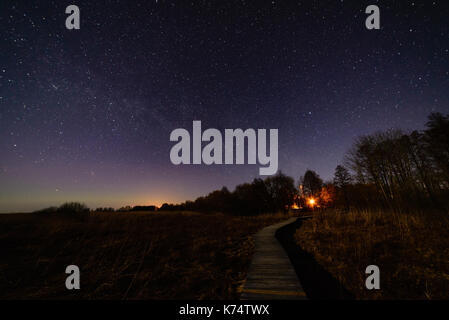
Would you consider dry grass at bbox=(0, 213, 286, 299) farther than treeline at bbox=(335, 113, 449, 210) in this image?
No

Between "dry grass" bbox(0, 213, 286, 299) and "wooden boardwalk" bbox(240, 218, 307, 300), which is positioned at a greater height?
"wooden boardwalk" bbox(240, 218, 307, 300)

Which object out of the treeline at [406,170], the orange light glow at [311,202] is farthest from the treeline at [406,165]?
the orange light glow at [311,202]

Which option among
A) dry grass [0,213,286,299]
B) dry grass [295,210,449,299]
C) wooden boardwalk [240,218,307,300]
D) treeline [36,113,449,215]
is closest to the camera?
wooden boardwalk [240,218,307,300]

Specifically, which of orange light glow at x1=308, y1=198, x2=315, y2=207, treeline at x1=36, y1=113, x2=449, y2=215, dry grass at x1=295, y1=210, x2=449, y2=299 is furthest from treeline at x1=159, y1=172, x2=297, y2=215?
dry grass at x1=295, y1=210, x2=449, y2=299

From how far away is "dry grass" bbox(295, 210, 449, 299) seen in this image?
4365 mm

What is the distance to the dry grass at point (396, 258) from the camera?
437cm

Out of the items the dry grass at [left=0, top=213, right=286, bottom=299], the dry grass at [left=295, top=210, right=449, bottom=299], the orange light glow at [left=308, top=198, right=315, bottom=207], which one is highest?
the dry grass at [left=295, top=210, right=449, bottom=299]

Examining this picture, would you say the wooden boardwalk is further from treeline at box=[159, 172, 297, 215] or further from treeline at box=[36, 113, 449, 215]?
treeline at box=[159, 172, 297, 215]

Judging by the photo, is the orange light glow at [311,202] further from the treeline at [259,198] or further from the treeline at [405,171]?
the treeline at [405,171]

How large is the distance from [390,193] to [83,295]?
29.2 m

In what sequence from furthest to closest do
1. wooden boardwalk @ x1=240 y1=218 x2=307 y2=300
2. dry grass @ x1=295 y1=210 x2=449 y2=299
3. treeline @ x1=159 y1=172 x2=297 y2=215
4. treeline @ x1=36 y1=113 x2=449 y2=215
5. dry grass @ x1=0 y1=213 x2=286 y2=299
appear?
1. treeline @ x1=159 y1=172 x2=297 y2=215
2. treeline @ x1=36 y1=113 x2=449 y2=215
3. dry grass @ x1=0 y1=213 x2=286 y2=299
4. dry grass @ x1=295 y1=210 x2=449 y2=299
5. wooden boardwalk @ x1=240 y1=218 x2=307 y2=300

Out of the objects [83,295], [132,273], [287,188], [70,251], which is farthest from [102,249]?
[287,188]

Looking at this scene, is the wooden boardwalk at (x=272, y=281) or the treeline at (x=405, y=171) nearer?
the wooden boardwalk at (x=272, y=281)

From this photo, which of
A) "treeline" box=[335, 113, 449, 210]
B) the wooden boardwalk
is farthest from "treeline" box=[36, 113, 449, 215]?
the wooden boardwalk
